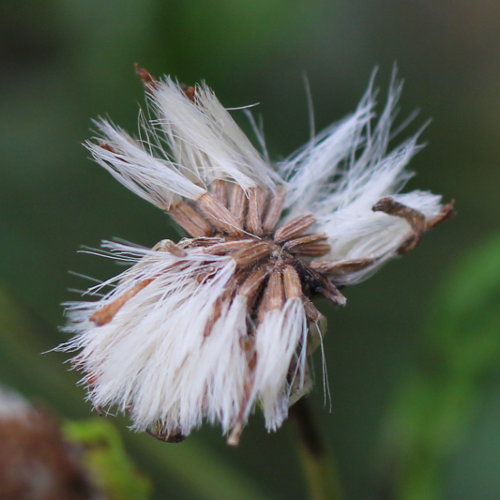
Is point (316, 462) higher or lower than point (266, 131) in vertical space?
lower

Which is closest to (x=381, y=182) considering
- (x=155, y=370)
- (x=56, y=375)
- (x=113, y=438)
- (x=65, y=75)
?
(x=155, y=370)

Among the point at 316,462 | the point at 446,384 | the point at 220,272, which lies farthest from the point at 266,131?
the point at 220,272

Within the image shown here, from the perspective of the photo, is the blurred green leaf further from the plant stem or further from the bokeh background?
the plant stem

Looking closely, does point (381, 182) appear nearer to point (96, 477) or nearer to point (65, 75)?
point (96, 477)

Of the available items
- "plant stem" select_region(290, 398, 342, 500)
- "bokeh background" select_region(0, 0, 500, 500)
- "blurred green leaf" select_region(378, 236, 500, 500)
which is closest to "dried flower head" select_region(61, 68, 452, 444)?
"plant stem" select_region(290, 398, 342, 500)

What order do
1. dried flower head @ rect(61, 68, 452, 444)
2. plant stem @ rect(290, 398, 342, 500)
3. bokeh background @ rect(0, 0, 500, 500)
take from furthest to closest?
bokeh background @ rect(0, 0, 500, 500) < plant stem @ rect(290, 398, 342, 500) < dried flower head @ rect(61, 68, 452, 444)

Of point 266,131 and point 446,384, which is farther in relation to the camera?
point 266,131

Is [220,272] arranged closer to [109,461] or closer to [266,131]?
[109,461]
